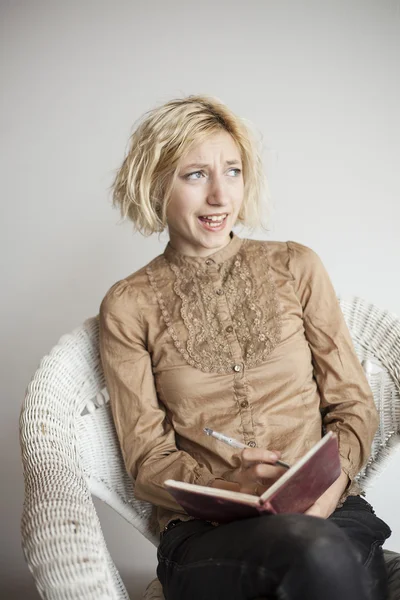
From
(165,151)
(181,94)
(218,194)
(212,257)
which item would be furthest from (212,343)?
(181,94)

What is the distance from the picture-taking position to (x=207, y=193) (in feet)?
5.77

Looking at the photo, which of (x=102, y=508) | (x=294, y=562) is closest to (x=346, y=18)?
(x=294, y=562)

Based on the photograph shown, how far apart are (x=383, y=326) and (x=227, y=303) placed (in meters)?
0.49

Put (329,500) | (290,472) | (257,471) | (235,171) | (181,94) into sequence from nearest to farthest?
(290,472), (257,471), (329,500), (235,171), (181,94)

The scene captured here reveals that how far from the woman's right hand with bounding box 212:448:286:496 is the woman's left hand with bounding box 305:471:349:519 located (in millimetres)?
119

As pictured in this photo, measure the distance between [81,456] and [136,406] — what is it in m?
0.22

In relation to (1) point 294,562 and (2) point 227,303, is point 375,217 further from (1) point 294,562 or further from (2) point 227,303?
(1) point 294,562

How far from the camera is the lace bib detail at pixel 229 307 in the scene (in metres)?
1.74

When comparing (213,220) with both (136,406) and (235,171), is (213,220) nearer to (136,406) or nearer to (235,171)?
(235,171)

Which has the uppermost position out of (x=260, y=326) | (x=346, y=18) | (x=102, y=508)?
(x=346, y=18)

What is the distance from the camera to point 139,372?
1774mm

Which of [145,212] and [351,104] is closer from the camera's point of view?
[145,212]

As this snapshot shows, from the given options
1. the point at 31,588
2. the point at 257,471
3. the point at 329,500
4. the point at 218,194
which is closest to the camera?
the point at 257,471

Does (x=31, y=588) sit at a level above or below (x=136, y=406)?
below
